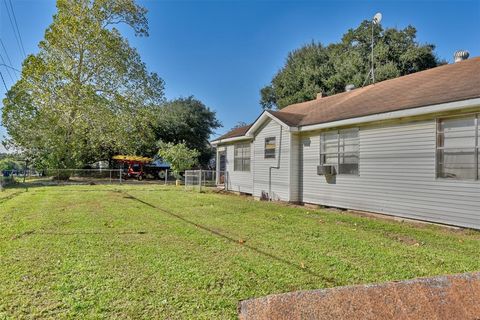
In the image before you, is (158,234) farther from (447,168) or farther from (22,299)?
(447,168)

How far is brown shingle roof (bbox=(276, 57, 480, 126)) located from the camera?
686 cm

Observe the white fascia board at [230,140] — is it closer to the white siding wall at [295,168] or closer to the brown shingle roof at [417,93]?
the white siding wall at [295,168]

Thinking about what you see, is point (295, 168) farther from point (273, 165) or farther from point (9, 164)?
point (9, 164)

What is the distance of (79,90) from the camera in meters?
20.7

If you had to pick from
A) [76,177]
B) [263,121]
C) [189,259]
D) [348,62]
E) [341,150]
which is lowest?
[189,259]

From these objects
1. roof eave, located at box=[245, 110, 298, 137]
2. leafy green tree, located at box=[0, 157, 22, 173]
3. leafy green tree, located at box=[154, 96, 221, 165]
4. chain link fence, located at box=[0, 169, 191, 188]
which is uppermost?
leafy green tree, located at box=[154, 96, 221, 165]

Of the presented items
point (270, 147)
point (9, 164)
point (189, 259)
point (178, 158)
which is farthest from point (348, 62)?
point (9, 164)

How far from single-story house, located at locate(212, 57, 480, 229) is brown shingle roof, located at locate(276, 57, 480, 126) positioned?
4 centimetres

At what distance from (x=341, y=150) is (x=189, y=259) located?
6298mm

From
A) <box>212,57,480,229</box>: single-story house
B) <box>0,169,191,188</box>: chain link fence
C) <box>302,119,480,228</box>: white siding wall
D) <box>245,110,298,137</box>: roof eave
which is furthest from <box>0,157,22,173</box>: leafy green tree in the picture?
<box>302,119,480,228</box>: white siding wall

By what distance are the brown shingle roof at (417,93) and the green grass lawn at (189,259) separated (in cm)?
268

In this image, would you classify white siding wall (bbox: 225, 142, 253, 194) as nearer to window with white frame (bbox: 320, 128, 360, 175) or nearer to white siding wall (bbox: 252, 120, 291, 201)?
white siding wall (bbox: 252, 120, 291, 201)

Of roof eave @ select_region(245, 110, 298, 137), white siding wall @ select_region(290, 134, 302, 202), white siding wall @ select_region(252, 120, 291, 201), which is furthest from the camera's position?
white siding wall @ select_region(252, 120, 291, 201)

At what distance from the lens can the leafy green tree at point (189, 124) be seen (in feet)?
96.7
